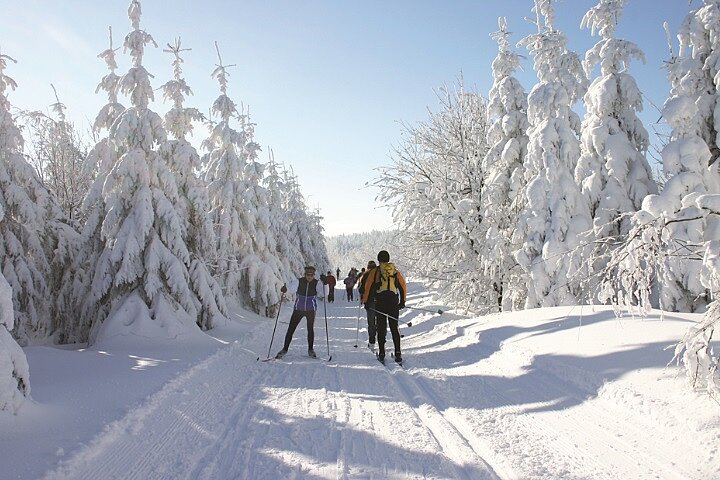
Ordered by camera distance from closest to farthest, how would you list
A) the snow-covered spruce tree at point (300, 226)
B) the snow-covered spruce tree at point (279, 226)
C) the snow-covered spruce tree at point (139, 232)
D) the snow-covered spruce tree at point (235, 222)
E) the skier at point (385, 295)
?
the skier at point (385, 295) < the snow-covered spruce tree at point (139, 232) < the snow-covered spruce tree at point (235, 222) < the snow-covered spruce tree at point (279, 226) < the snow-covered spruce tree at point (300, 226)

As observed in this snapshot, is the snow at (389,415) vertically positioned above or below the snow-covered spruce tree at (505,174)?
below

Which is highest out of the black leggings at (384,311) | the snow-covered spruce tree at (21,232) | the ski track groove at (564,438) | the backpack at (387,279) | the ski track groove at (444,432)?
the snow-covered spruce tree at (21,232)

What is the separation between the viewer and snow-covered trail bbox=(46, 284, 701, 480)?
3.91 metres

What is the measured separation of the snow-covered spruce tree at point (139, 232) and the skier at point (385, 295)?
511 centimetres

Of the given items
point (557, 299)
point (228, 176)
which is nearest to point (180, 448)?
point (557, 299)

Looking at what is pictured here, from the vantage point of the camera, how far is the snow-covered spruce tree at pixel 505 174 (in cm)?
1529

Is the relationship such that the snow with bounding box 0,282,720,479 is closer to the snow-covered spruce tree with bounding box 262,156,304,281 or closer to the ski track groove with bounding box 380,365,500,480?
the ski track groove with bounding box 380,365,500,480

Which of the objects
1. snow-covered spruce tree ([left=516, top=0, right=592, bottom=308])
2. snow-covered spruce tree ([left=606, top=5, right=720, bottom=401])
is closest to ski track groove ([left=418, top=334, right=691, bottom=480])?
snow-covered spruce tree ([left=606, top=5, right=720, bottom=401])

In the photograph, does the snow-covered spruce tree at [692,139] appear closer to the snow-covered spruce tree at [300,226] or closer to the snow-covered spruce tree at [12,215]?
the snow-covered spruce tree at [12,215]

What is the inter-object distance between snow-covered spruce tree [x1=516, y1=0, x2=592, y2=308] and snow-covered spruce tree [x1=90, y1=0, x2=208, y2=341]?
1026 cm

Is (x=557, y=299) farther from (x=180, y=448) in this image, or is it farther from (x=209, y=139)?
(x=209, y=139)

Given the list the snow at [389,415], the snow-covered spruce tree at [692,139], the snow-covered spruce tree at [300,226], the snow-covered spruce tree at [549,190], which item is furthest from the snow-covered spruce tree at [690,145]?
the snow-covered spruce tree at [300,226]

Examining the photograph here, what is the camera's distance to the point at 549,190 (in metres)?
13.9

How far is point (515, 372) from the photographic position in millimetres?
7301
